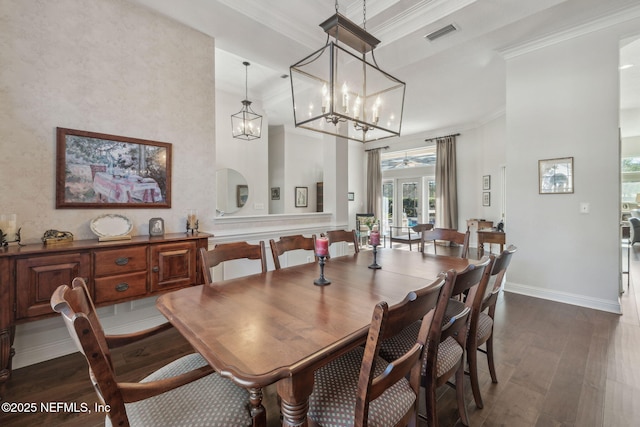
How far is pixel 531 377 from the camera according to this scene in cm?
195

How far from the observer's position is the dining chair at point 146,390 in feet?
2.56

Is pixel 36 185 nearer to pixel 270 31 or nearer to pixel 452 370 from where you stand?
pixel 270 31

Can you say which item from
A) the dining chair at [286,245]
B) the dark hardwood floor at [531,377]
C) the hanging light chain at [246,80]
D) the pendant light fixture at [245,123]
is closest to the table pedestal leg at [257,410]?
the dark hardwood floor at [531,377]

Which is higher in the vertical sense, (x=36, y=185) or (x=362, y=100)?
(x=362, y=100)

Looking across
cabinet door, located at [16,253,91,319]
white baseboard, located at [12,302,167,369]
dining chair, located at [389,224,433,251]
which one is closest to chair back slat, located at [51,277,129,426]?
cabinet door, located at [16,253,91,319]

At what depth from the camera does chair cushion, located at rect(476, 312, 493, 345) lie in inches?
67.1

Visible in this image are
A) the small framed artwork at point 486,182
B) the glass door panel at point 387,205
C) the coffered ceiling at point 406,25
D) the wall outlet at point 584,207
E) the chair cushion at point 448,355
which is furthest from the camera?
the glass door panel at point 387,205

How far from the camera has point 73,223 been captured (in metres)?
2.31

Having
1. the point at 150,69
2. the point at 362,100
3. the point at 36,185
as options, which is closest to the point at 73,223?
the point at 36,185

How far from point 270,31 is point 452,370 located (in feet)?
10.9

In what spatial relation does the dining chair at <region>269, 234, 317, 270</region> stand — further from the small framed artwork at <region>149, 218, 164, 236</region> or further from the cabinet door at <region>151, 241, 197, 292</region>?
the small framed artwork at <region>149, 218, 164, 236</region>

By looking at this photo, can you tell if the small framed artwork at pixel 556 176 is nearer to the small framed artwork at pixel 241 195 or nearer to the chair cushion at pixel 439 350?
the chair cushion at pixel 439 350

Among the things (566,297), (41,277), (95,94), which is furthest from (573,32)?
(41,277)

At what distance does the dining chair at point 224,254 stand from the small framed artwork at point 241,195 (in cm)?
343
